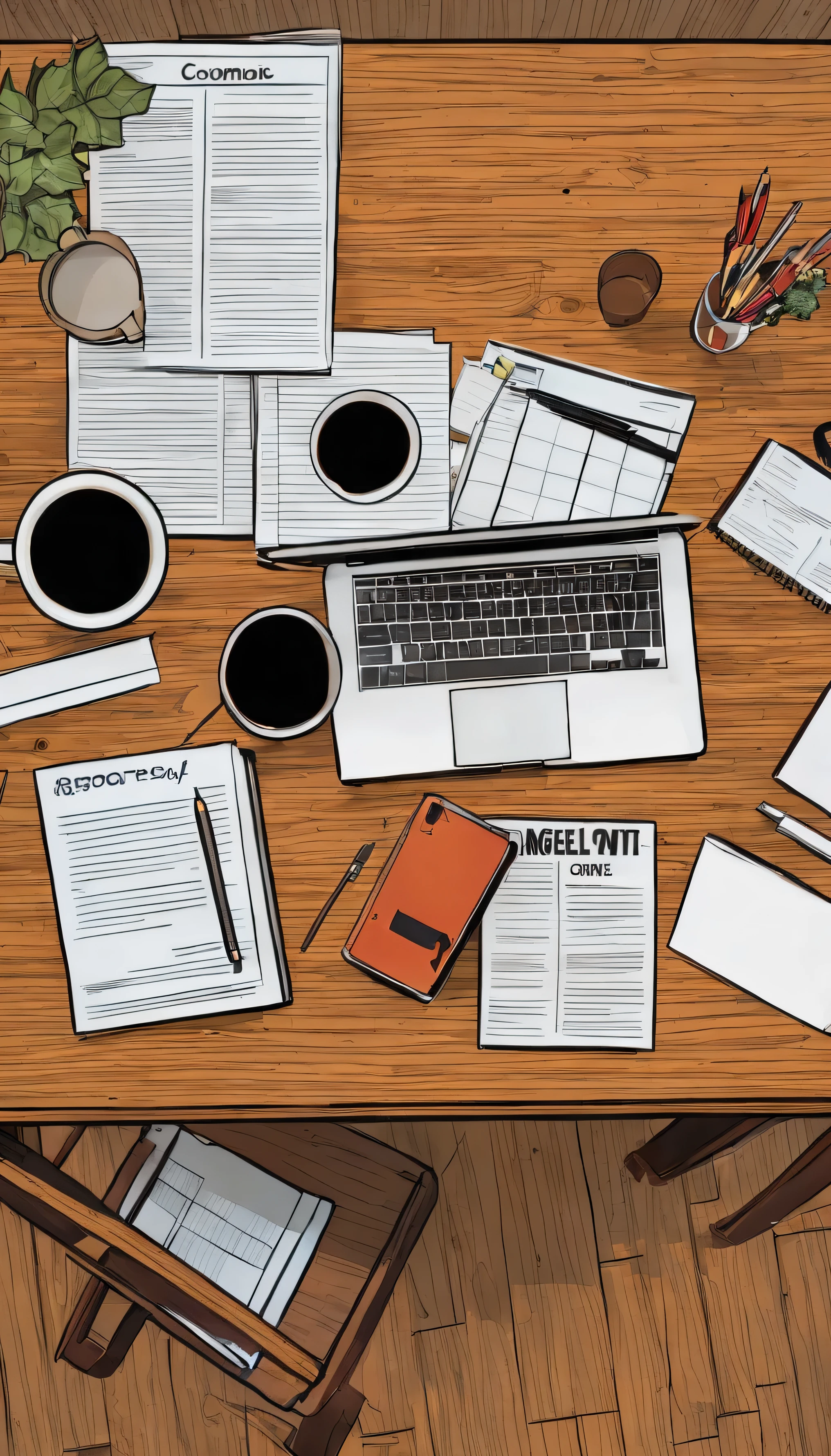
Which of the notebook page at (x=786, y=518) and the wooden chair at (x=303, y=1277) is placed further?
the notebook page at (x=786, y=518)

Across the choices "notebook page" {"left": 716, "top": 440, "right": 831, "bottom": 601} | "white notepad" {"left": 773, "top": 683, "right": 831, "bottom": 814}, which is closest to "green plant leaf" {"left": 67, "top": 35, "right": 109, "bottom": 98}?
"notebook page" {"left": 716, "top": 440, "right": 831, "bottom": 601}

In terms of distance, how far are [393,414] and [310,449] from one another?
0.11 metres

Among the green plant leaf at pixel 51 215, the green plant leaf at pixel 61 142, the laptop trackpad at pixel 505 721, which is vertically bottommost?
the laptop trackpad at pixel 505 721

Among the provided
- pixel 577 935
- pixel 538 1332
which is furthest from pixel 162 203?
pixel 538 1332

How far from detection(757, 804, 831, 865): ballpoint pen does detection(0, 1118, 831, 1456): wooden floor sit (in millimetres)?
967

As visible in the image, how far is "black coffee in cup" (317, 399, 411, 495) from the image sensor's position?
3.20 feet

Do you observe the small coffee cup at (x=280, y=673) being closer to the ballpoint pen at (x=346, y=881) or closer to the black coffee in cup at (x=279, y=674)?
the black coffee in cup at (x=279, y=674)

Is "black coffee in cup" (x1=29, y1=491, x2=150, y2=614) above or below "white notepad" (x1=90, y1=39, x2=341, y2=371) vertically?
below

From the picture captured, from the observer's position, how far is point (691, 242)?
3.42 ft

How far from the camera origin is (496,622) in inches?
39.2

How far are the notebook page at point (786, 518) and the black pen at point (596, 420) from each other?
0.11 metres

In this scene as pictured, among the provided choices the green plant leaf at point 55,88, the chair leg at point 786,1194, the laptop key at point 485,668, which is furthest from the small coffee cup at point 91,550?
the chair leg at point 786,1194

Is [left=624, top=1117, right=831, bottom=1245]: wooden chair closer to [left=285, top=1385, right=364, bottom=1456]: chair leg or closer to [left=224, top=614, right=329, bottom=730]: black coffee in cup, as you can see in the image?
[left=285, top=1385, right=364, bottom=1456]: chair leg

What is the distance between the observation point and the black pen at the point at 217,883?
990 millimetres
